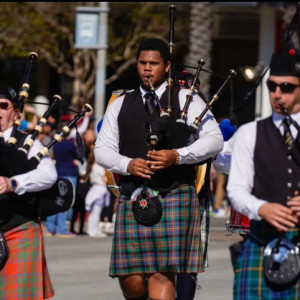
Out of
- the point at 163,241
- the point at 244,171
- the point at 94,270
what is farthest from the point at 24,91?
the point at 94,270

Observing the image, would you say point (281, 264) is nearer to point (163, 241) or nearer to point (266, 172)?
point (266, 172)

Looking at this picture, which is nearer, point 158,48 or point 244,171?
point 244,171

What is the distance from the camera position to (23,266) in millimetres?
6500

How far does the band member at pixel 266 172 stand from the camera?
5246 millimetres

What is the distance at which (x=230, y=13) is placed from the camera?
96.7 ft

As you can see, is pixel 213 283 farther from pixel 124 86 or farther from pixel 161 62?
pixel 124 86

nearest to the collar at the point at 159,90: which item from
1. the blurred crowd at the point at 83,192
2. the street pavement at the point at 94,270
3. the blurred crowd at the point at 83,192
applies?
the street pavement at the point at 94,270

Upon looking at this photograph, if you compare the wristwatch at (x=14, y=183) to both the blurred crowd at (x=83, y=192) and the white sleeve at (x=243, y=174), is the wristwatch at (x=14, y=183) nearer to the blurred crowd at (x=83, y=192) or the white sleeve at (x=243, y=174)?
the white sleeve at (x=243, y=174)

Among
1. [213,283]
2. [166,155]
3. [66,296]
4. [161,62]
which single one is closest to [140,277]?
[166,155]

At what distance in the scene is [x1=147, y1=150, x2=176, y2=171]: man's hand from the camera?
6454 millimetres

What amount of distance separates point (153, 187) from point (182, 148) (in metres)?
0.31

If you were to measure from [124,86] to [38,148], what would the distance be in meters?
24.8

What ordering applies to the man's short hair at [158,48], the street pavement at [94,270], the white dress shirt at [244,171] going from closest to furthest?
1. the white dress shirt at [244,171]
2. the man's short hair at [158,48]
3. the street pavement at [94,270]

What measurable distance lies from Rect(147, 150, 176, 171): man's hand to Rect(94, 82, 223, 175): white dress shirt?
3.7 inches
